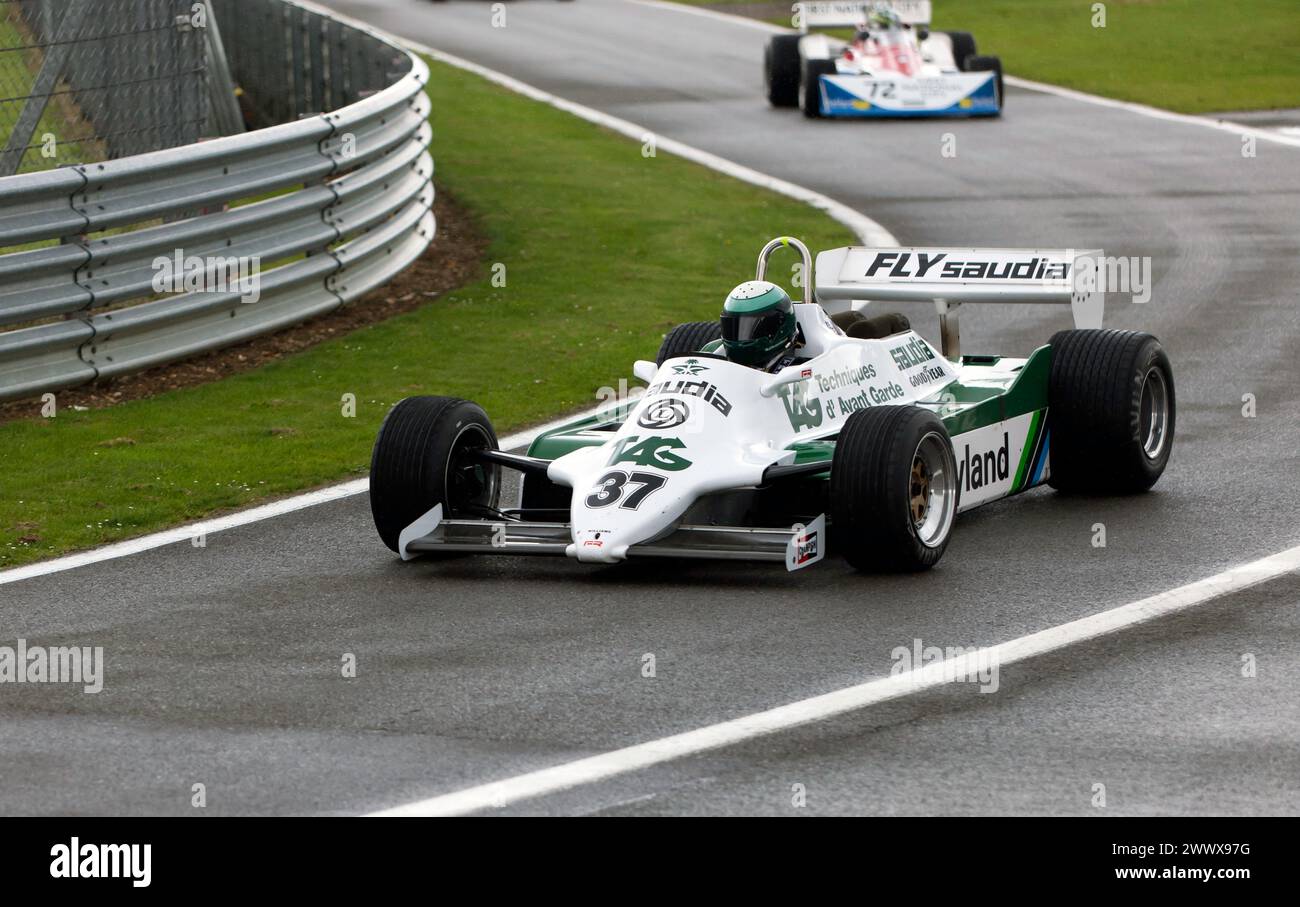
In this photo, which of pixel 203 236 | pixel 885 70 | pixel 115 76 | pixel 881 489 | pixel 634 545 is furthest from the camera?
pixel 885 70

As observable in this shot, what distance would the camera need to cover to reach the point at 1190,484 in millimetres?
10625

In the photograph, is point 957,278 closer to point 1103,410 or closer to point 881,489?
point 1103,410

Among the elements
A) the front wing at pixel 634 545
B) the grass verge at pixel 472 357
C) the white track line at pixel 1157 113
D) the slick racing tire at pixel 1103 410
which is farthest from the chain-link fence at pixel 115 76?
the white track line at pixel 1157 113

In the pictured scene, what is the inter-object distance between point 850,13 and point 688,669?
22.4 metres

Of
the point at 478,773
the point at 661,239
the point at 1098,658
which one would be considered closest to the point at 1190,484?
the point at 1098,658

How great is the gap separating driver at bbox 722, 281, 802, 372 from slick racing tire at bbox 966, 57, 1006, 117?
18088 millimetres

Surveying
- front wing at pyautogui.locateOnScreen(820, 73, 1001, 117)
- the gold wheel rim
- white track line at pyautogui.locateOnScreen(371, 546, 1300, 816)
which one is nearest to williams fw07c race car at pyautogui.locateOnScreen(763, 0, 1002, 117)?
front wing at pyautogui.locateOnScreen(820, 73, 1001, 117)

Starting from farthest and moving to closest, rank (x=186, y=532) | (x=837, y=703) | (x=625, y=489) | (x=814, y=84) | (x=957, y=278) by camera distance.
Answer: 1. (x=814, y=84)
2. (x=957, y=278)
3. (x=186, y=532)
4. (x=625, y=489)
5. (x=837, y=703)

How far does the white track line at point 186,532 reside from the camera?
9523 millimetres

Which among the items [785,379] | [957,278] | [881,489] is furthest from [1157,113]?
[881,489]

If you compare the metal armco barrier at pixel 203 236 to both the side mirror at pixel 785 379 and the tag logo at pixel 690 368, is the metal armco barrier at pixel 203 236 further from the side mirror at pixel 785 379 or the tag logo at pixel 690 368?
the side mirror at pixel 785 379

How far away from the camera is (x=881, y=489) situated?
341 inches

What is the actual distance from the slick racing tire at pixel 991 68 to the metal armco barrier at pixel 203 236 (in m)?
11.2

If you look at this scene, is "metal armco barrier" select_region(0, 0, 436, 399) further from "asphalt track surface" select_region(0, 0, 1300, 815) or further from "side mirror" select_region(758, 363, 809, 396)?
"side mirror" select_region(758, 363, 809, 396)
